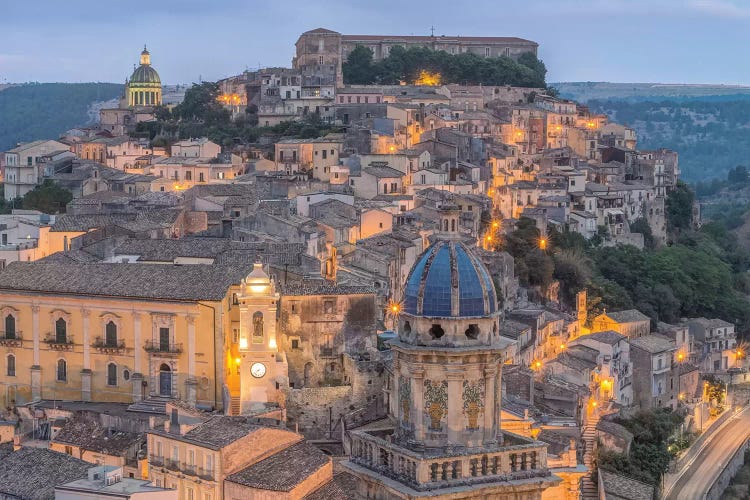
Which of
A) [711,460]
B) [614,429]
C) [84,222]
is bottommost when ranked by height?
[711,460]

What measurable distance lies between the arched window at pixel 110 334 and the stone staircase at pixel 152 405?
2.09m

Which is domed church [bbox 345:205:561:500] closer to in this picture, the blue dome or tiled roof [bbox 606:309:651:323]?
the blue dome

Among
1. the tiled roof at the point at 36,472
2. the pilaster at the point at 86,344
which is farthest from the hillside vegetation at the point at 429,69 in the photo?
the tiled roof at the point at 36,472

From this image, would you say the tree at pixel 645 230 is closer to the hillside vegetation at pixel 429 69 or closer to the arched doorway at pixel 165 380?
the hillside vegetation at pixel 429 69

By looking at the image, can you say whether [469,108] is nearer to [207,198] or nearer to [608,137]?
[608,137]

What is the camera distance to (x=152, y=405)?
39531 millimetres

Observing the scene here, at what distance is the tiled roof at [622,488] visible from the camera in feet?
142

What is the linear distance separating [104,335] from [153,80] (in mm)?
67037

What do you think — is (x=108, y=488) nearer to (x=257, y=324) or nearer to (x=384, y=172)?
(x=257, y=324)

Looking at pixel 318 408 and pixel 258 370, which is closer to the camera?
pixel 258 370

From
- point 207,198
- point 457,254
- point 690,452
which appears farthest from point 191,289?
point 690,452

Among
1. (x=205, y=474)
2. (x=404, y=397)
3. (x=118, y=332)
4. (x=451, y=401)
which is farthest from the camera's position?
(x=118, y=332)

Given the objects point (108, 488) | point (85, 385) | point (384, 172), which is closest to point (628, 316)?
point (384, 172)

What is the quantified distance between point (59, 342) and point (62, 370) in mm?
866
